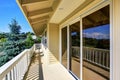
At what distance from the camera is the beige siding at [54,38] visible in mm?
6910

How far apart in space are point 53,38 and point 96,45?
14.0 feet

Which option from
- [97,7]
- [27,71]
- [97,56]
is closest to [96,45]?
[97,56]

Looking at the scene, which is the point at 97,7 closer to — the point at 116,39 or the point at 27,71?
the point at 116,39

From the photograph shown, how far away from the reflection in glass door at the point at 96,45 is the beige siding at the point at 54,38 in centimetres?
359

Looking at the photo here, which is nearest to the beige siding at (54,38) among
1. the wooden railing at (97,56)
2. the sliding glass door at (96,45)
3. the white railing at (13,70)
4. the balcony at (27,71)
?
the balcony at (27,71)

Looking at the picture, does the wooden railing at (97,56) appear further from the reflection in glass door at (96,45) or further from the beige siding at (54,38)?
the beige siding at (54,38)

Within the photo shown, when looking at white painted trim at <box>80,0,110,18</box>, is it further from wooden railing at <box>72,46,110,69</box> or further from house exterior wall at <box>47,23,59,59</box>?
house exterior wall at <box>47,23,59,59</box>

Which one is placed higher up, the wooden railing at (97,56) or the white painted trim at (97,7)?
the white painted trim at (97,7)

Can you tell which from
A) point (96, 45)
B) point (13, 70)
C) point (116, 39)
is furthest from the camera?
point (13, 70)

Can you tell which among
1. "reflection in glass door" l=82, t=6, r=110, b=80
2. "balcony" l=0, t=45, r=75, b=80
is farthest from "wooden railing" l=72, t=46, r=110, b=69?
"balcony" l=0, t=45, r=75, b=80

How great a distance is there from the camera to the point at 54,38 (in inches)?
276

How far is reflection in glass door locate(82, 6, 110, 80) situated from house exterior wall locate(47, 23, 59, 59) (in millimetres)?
3594

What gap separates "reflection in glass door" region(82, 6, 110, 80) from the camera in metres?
2.36

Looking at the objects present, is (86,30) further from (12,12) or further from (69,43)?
(12,12)
